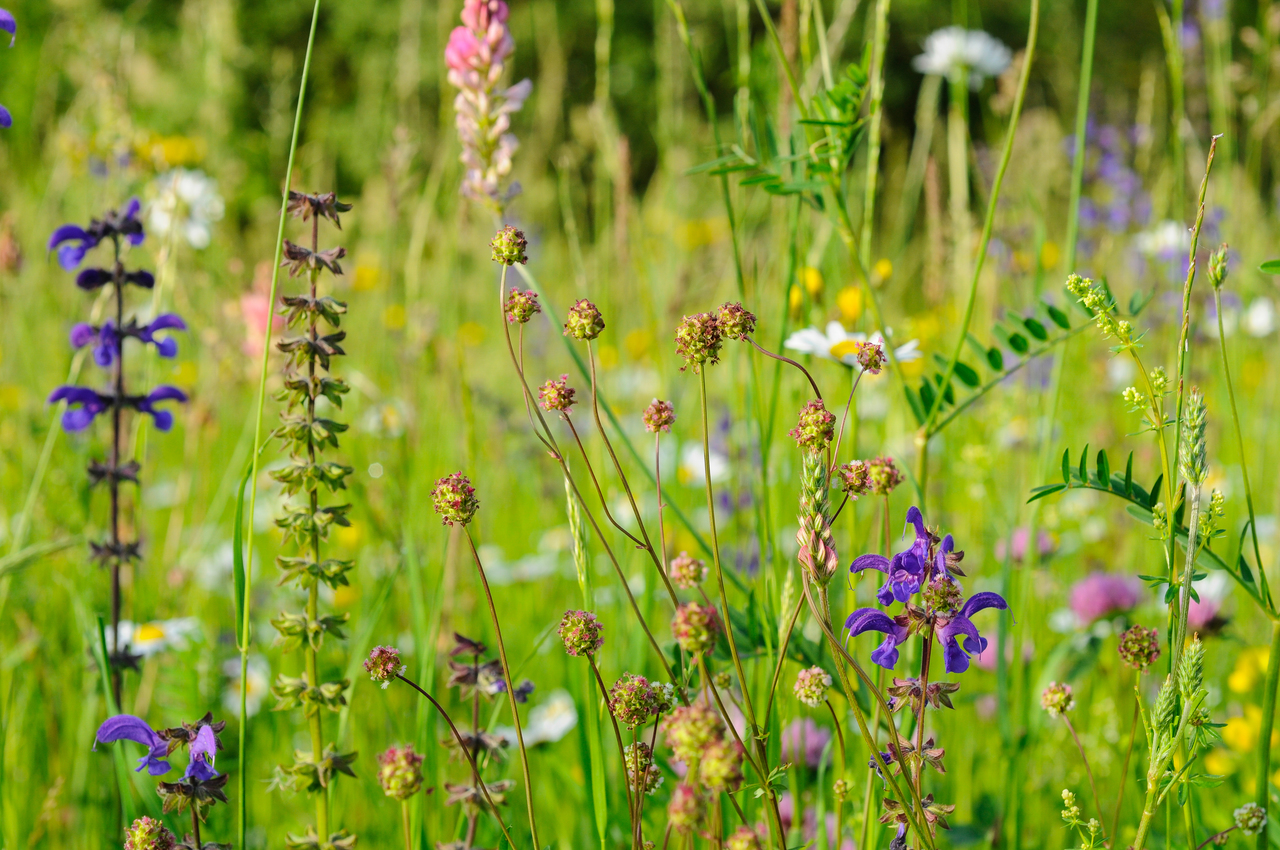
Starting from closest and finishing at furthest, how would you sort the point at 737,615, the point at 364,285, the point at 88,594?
the point at 737,615, the point at 88,594, the point at 364,285

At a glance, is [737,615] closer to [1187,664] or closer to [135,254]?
[1187,664]

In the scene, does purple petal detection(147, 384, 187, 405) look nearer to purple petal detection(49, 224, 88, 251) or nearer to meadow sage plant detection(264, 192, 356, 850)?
purple petal detection(49, 224, 88, 251)

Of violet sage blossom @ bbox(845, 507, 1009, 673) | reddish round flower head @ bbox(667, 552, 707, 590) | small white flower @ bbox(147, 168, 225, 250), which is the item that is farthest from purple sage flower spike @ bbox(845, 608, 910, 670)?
small white flower @ bbox(147, 168, 225, 250)

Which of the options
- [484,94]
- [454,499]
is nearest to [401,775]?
[454,499]

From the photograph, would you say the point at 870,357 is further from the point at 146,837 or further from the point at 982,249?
the point at 146,837

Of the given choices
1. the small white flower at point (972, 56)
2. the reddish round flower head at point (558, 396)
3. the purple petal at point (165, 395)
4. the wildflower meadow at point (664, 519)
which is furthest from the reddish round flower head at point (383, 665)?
the small white flower at point (972, 56)

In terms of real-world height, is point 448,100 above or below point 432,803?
above

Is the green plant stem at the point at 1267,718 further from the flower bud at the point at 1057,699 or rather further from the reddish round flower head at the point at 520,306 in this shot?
the reddish round flower head at the point at 520,306

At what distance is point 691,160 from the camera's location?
127 inches

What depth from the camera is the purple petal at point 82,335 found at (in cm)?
107

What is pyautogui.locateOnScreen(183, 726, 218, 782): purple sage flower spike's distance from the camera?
69cm

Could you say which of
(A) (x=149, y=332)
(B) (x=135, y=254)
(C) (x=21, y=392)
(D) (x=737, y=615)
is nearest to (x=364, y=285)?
(B) (x=135, y=254)

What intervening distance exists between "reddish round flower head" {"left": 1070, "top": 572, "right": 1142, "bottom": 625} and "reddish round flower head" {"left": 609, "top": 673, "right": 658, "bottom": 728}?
1130 mm

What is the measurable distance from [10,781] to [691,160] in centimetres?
269
